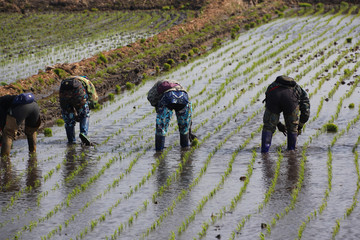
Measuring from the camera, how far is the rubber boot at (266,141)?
33.5 feet

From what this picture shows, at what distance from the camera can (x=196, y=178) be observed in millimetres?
9047

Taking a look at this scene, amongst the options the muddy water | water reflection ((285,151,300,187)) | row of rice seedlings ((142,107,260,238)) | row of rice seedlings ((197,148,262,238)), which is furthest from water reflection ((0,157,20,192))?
water reflection ((285,151,300,187))

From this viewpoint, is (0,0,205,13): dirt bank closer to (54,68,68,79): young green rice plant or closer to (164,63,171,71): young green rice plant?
(164,63,171,71): young green rice plant

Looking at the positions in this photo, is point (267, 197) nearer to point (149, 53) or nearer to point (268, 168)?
point (268, 168)

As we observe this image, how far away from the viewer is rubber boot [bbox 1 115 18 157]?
399 inches

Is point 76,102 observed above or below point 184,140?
above

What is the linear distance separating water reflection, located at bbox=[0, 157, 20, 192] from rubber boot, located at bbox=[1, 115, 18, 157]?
130mm

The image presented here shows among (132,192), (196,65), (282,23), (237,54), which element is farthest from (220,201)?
(282,23)

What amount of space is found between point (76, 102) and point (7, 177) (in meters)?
2.19

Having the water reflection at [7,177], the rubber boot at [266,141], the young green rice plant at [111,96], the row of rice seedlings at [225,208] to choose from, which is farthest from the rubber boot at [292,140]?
the young green rice plant at [111,96]

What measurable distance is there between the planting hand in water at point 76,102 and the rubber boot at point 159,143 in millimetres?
1176

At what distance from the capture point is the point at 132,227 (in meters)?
7.18

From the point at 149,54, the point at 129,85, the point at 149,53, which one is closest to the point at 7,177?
the point at 129,85

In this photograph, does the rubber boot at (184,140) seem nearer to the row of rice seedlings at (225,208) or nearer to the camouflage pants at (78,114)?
the row of rice seedlings at (225,208)
